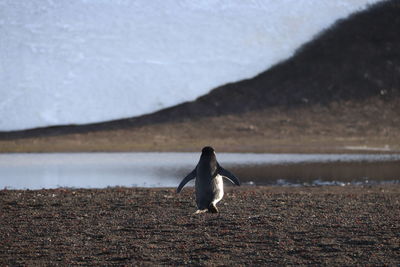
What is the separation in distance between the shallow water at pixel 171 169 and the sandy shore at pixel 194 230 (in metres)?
6.36

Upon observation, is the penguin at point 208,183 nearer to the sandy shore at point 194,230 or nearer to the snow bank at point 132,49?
the sandy shore at point 194,230

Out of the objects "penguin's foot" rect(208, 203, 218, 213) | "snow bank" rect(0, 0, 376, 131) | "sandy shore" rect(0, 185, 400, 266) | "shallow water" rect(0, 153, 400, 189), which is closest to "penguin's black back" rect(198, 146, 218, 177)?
"penguin's foot" rect(208, 203, 218, 213)

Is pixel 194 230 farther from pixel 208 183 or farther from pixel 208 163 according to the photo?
pixel 208 163

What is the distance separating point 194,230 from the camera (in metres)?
14.1

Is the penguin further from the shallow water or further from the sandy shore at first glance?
the shallow water

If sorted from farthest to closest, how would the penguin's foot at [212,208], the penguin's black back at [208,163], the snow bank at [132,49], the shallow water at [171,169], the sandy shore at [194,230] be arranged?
the snow bank at [132,49]
the shallow water at [171,169]
the penguin's black back at [208,163]
the penguin's foot at [212,208]
the sandy shore at [194,230]

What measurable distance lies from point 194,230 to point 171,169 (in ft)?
54.3

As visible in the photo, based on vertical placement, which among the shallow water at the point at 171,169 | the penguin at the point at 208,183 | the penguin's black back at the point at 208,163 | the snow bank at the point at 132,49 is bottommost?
the shallow water at the point at 171,169

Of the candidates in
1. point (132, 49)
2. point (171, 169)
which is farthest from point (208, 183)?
point (132, 49)

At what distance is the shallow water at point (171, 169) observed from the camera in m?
26.3

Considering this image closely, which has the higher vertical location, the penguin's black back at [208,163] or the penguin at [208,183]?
the penguin's black back at [208,163]

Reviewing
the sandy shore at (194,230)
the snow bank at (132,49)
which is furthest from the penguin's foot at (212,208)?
the snow bank at (132,49)

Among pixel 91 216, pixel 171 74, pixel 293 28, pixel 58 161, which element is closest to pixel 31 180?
pixel 58 161

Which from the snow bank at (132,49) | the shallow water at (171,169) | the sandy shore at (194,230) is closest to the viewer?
the sandy shore at (194,230)
